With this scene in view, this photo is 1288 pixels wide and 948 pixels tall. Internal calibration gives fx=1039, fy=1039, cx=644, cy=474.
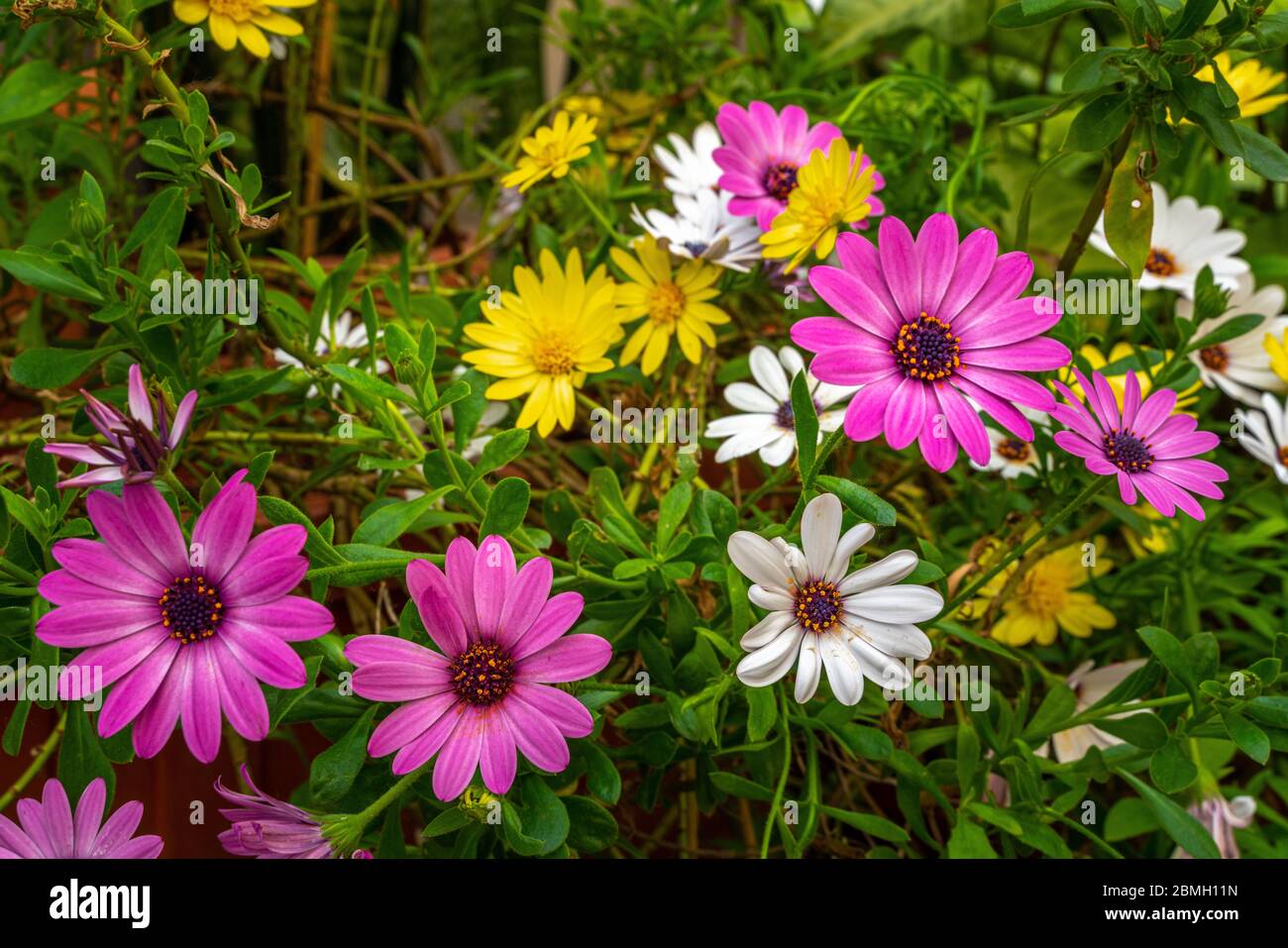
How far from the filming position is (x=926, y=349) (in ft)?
1.40

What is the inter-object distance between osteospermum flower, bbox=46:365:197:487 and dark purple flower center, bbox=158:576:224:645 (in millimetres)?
45

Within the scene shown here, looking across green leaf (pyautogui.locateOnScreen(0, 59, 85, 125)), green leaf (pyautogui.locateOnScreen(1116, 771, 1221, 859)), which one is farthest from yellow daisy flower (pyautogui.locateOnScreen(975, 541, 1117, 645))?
green leaf (pyautogui.locateOnScreen(0, 59, 85, 125))

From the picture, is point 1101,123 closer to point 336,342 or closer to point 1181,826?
point 1181,826

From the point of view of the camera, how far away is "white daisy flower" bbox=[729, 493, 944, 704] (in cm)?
42

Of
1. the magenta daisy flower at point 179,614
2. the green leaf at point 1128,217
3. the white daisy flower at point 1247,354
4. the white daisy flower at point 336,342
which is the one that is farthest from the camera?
the white daisy flower at point 1247,354

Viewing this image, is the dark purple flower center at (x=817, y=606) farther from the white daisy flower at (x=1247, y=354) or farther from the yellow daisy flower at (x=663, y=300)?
the white daisy flower at (x=1247, y=354)

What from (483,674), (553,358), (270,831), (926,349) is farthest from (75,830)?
(926,349)

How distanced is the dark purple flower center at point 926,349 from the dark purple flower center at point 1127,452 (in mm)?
93

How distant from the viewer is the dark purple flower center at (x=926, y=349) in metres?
0.42

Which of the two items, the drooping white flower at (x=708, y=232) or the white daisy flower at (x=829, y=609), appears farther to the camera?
the drooping white flower at (x=708, y=232)

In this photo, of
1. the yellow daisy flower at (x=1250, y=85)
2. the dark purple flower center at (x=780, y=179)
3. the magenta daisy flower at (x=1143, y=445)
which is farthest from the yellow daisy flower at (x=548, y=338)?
the yellow daisy flower at (x=1250, y=85)

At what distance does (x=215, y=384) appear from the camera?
1.82 feet

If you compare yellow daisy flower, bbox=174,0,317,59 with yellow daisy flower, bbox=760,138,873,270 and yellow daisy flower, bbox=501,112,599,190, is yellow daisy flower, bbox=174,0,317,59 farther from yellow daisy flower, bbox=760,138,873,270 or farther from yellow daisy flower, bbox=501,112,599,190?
yellow daisy flower, bbox=760,138,873,270

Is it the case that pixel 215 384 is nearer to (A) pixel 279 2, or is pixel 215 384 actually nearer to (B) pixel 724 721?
(A) pixel 279 2
